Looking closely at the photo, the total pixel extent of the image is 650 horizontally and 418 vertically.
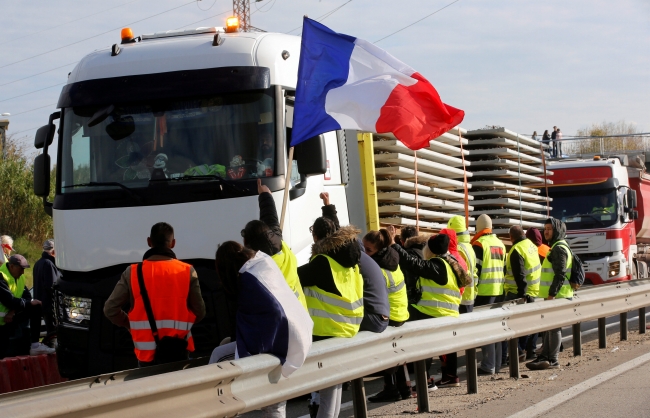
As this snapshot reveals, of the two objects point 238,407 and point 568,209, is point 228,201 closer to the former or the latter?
point 238,407

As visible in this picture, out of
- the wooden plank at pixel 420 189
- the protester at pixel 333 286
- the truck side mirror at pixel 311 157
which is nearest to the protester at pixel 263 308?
the protester at pixel 333 286

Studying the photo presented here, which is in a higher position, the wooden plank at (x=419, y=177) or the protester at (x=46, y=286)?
the wooden plank at (x=419, y=177)

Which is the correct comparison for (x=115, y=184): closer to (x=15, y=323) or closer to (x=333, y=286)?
(x=333, y=286)

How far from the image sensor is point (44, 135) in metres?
9.32

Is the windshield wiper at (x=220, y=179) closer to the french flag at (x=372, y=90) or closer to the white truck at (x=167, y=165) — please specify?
the white truck at (x=167, y=165)

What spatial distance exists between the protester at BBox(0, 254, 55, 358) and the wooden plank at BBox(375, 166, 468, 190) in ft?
13.9

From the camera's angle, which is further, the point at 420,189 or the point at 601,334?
the point at 601,334

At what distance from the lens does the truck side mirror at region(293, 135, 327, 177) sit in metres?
8.60

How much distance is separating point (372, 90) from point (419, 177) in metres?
3.06

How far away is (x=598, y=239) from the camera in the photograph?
67.9 ft

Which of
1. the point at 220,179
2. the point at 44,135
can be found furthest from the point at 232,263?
the point at 44,135

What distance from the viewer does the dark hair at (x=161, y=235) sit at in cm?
695

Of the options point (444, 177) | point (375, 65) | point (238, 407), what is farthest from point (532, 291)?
point (238, 407)

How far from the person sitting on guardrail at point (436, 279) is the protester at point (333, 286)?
1994mm
